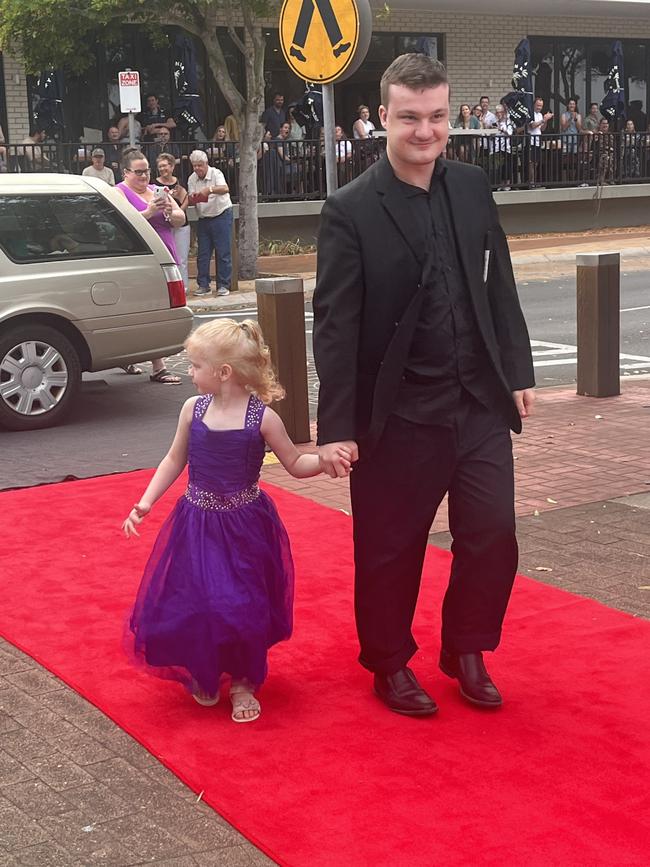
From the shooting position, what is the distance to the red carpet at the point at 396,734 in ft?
11.5

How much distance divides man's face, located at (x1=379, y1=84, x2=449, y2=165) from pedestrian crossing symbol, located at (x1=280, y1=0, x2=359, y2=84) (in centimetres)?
355

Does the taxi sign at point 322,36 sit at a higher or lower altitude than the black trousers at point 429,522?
higher

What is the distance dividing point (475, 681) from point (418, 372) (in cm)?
101

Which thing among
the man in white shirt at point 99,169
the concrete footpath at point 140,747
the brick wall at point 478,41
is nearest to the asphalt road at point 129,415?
the concrete footpath at point 140,747

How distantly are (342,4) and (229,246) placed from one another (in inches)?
463

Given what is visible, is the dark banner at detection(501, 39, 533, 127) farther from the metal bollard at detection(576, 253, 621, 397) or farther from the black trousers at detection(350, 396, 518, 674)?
the black trousers at detection(350, 396, 518, 674)

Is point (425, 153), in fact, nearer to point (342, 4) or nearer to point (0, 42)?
point (342, 4)

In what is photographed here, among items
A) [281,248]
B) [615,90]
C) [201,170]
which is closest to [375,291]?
[201,170]

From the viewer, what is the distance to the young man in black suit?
13.5 feet

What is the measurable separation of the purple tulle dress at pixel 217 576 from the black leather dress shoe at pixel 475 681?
0.57 metres

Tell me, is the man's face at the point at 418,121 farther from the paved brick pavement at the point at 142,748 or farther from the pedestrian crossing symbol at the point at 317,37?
the pedestrian crossing symbol at the point at 317,37

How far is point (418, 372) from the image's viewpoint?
414 cm

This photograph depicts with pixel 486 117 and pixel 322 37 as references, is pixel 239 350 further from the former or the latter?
pixel 486 117

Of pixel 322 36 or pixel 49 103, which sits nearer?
pixel 322 36
